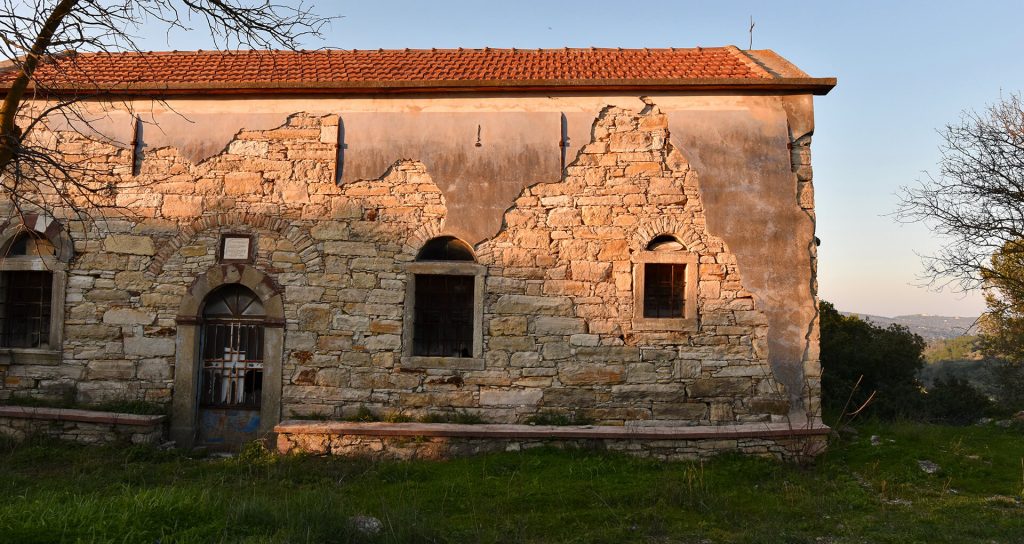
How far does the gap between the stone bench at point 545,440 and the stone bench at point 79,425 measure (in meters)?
1.64

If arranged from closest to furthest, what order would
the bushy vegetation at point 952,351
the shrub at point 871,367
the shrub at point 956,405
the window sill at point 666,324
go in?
the window sill at point 666,324, the shrub at point 871,367, the shrub at point 956,405, the bushy vegetation at point 952,351

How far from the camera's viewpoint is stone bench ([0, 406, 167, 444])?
8211 millimetres

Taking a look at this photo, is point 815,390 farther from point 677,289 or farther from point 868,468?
point 677,289

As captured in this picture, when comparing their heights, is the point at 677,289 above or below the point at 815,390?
above

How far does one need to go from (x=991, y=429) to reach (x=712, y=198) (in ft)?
17.5

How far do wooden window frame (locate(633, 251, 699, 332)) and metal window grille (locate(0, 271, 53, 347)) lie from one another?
7.23 meters

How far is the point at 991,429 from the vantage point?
32.2 ft

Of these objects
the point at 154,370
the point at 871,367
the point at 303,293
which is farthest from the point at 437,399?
the point at 871,367

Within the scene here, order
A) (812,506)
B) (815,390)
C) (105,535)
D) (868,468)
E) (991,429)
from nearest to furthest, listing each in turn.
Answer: (105,535) → (812,506) → (868,468) → (815,390) → (991,429)

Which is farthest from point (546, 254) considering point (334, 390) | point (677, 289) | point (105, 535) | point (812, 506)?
point (105, 535)

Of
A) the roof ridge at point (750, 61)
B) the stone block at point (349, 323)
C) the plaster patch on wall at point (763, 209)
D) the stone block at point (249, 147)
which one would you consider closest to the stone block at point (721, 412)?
the plaster patch on wall at point (763, 209)

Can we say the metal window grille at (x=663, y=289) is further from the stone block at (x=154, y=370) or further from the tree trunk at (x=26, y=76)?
the tree trunk at (x=26, y=76)

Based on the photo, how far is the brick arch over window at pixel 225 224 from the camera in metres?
8.73

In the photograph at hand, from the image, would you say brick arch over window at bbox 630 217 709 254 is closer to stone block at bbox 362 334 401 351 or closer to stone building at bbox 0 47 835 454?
stone building at bbox 0 47 835 454
